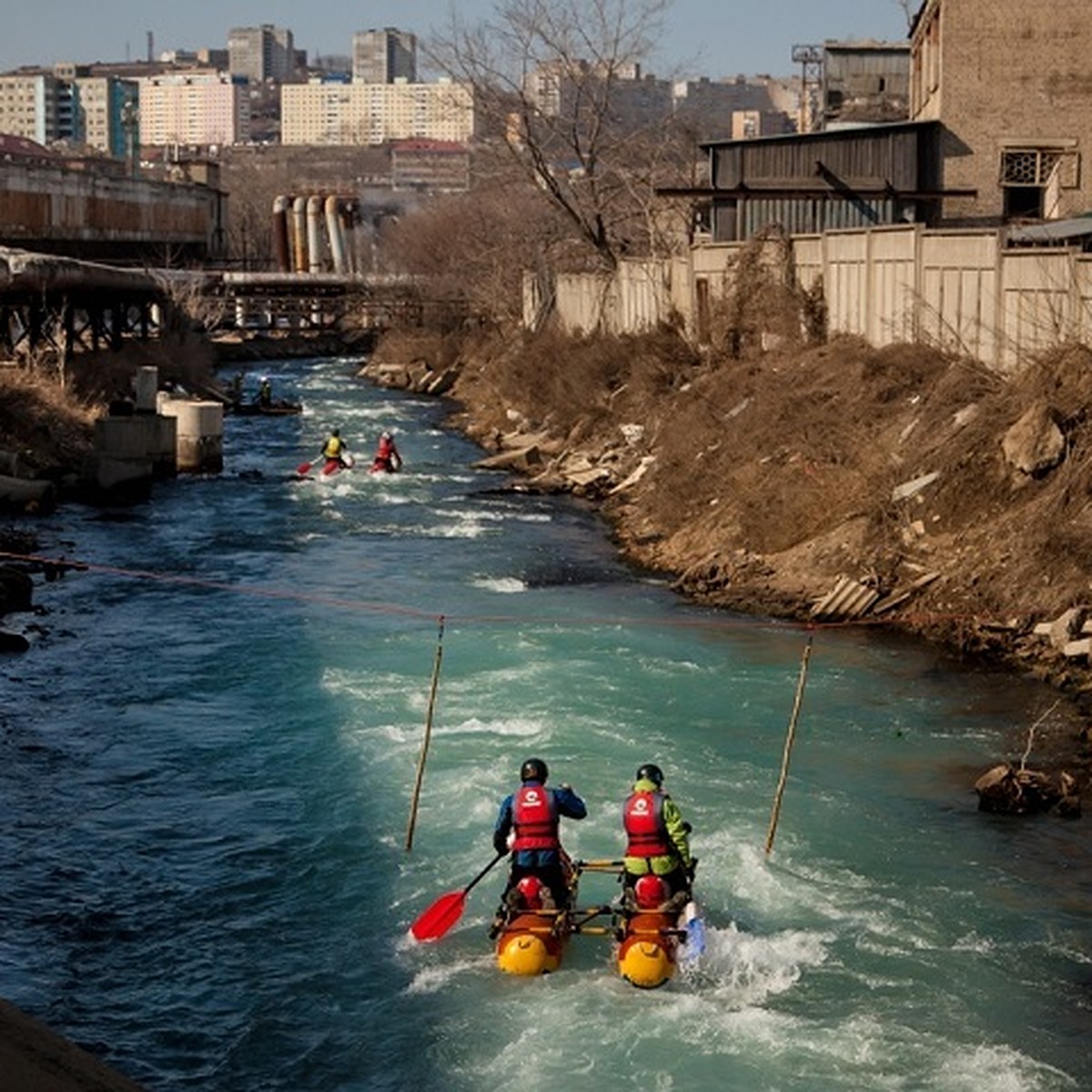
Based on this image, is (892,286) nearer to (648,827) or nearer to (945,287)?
(945,287)

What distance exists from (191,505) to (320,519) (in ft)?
11.9

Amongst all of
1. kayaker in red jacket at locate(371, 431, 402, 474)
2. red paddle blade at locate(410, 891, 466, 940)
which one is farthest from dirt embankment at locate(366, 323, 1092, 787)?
red paddle blade at locate(410, 891, 466, 940)

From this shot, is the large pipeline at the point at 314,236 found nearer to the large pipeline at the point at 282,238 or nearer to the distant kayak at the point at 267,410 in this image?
the large pipeline at the point at 282,238

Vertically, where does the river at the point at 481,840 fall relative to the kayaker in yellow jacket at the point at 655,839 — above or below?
below

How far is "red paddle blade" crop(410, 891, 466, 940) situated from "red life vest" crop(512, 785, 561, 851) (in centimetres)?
86

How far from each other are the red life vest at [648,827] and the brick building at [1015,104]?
1213 inches

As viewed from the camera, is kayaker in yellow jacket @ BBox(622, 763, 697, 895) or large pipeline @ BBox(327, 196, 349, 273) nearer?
kayaker in yellow jacket @ BBox(622, 763, 697, 895)

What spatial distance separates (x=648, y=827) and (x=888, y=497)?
14.7 meters

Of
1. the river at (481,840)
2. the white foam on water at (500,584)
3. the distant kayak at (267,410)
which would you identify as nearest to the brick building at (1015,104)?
the river at (481,840)

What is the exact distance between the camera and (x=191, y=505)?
4184 centimetres

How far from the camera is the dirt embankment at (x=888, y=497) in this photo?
26062 mm

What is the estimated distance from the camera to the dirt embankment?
26.1 metres

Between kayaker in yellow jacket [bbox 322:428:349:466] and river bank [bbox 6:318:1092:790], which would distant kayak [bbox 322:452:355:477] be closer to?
kayaker in yellow jacket [bbox 322:428:349:466]

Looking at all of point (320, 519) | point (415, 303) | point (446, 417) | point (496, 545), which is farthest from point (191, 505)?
point (415, 303)
